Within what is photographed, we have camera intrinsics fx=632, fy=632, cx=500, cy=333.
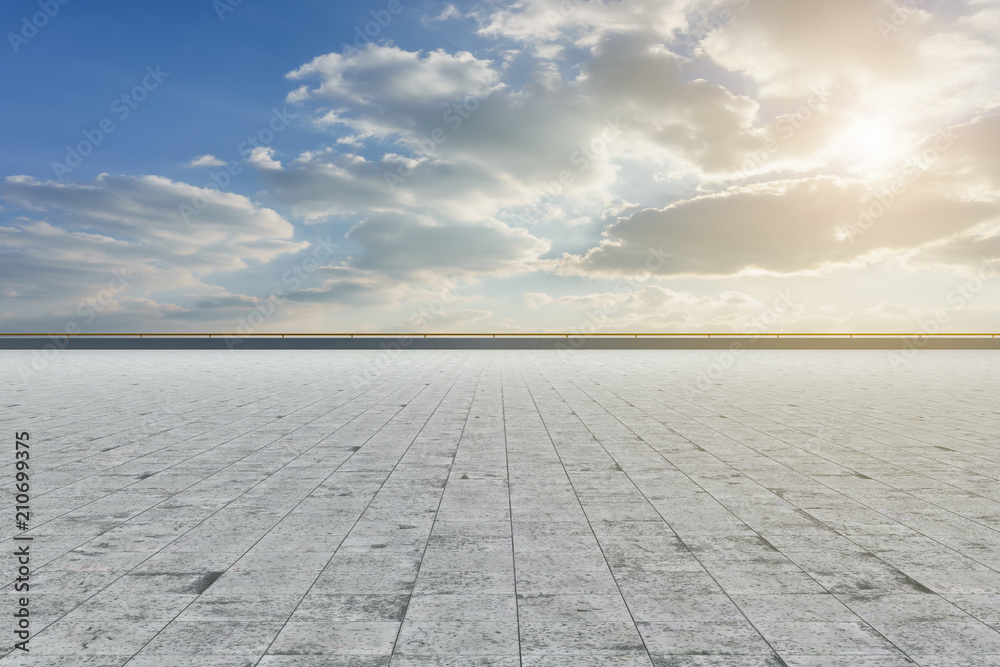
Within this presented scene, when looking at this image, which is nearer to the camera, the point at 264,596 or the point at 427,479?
the point at 264,596

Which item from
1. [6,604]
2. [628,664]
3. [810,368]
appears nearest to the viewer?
[628,664]

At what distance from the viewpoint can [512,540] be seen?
5.11 m

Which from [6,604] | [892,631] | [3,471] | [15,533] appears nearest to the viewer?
[892,631]

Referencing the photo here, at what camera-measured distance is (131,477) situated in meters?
7.27

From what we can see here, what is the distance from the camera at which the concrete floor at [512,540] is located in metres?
3.48

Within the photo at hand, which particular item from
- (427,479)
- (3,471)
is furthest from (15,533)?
(427,479)

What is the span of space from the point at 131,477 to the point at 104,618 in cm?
397

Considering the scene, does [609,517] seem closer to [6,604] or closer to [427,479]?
[427,479]

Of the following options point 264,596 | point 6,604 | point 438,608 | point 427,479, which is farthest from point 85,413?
point 438,608

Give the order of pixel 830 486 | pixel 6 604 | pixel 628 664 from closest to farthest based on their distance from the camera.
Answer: pixel 628 664
pixel 6 604
pixel 830 486

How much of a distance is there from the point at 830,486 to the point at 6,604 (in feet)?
23.9

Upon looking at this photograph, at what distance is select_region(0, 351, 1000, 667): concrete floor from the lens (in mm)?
3484

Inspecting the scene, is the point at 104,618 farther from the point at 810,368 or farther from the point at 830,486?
the point at 810,368

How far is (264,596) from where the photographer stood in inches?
159
